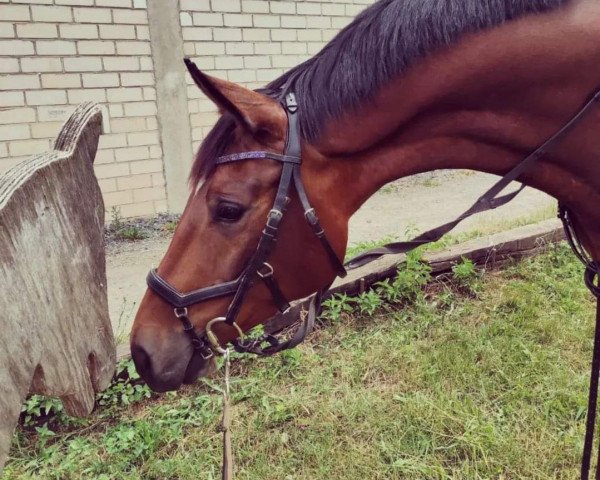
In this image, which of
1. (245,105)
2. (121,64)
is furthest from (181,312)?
(121,64)

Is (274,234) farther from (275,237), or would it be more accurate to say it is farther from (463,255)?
(463,255)

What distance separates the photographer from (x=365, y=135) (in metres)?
1.43

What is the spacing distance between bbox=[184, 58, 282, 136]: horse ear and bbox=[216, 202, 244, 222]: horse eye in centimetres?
20

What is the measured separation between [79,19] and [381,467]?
4608 mm

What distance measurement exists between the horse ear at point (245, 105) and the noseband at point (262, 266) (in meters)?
0.05

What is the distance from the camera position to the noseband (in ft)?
4.55

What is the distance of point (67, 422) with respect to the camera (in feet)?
8.19

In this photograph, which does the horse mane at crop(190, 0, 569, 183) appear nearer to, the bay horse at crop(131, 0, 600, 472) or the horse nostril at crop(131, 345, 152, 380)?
the bay horse at crop(131, 0, 600, 472)


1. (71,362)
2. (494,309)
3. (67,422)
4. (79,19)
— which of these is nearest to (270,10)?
(79,19)

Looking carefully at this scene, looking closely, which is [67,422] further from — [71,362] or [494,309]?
[494,309]

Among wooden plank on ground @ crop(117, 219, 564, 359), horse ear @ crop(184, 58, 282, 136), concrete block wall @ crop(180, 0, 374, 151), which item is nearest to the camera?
horse ear @ crop(184, 58, 282, 136)

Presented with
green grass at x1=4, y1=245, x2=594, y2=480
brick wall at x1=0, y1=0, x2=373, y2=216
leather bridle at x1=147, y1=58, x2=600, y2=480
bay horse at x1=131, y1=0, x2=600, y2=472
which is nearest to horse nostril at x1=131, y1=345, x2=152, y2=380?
bay horse at x1=131, y1=0, x2=600, y2=472

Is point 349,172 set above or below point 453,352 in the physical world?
above

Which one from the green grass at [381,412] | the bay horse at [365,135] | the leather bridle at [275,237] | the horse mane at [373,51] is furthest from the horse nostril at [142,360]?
the green grass at [381,412]
